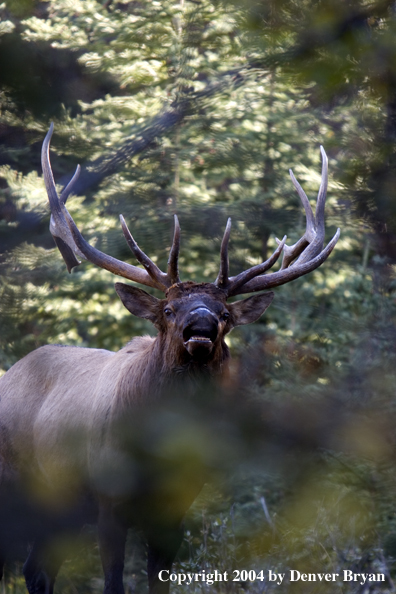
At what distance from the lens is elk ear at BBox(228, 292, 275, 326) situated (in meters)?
4.62

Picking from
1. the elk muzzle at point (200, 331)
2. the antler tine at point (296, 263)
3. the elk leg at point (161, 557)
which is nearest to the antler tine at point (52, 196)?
the elk muzzle at point (200, 331)

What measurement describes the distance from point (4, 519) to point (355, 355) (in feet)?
4.07

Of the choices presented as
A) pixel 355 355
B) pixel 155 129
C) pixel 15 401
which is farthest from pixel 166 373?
pixel 355 355

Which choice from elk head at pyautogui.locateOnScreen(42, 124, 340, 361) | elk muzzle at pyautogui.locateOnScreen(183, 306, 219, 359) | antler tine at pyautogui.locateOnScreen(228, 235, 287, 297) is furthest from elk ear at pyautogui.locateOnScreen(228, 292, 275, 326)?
elk muzzle at pyautogui.locateOnScreen(183, 306, 219, 359)

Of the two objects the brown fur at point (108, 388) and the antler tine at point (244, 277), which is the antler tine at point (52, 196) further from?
the antler tine at point (244, 277)

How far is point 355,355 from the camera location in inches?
47.8

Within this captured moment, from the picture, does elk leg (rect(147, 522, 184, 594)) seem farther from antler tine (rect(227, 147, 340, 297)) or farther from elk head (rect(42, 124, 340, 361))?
antler tine (rect(227, 147, 340, 297))

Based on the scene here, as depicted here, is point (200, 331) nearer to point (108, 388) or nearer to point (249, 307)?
point (249, 307)

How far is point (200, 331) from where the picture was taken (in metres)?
3.80

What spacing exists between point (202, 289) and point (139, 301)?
0.49 metres

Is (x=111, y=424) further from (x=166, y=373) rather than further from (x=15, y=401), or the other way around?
(x=15, y=401)

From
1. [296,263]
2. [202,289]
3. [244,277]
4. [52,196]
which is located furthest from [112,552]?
[52,196]

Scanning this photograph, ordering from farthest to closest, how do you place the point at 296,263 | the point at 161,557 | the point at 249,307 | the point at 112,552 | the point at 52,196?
the point at 296,263, the point at 249,307, the point at 161,557, the point at 112,552, the point at 52,196

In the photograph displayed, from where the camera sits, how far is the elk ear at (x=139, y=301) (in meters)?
4.51
